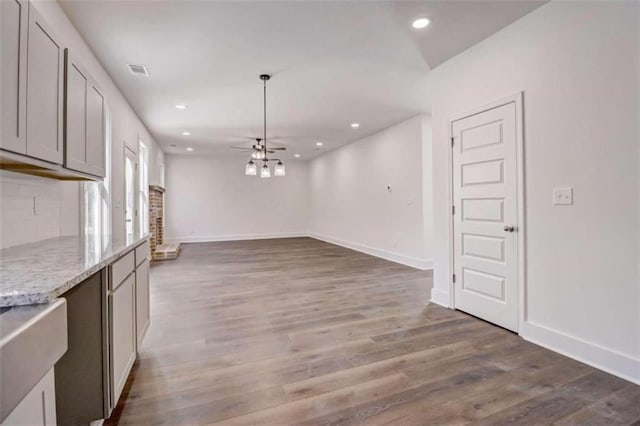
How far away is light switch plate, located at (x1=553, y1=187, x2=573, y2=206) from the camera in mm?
2338

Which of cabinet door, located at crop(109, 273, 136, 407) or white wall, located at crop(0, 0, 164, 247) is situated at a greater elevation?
white wall, located at crop(0, 0, 164, 247)

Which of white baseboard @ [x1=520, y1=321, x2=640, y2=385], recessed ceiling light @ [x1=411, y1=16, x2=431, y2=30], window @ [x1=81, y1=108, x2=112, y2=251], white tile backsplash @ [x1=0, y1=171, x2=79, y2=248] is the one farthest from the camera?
window @ [x1=81, y1=108, x2=112, y2=251]

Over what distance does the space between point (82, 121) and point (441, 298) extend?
12.2 ft

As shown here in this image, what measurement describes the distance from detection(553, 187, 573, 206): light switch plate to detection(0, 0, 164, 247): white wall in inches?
133

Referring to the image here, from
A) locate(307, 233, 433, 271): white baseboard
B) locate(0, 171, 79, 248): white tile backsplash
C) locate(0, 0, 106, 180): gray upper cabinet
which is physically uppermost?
locate(0, 0, 106, 180): gray upper cabinet

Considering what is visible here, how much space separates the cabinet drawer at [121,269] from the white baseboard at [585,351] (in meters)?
3.08

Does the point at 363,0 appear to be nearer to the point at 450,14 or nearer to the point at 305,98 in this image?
the point at 450,14

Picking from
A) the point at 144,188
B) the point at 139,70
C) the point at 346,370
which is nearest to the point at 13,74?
the point at 139,70

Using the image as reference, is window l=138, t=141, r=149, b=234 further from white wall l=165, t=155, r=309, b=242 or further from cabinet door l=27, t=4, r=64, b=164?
cabinet door l=27, t=4, r=64, b=164

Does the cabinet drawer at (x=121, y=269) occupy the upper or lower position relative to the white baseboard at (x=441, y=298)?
upper

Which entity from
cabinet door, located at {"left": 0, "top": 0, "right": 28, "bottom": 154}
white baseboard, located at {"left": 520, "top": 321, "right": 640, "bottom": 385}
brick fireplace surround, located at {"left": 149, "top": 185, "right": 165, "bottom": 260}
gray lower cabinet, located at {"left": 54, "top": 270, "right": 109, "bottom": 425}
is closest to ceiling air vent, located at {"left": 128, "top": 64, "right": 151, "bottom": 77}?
cabinet door, located at {"left": 0, "top": 0, "right": 28, "bottom": 154}

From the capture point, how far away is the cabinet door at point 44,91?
1556 mm

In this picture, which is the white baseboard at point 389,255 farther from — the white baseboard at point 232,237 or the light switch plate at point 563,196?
the light switch plate at point 563,196

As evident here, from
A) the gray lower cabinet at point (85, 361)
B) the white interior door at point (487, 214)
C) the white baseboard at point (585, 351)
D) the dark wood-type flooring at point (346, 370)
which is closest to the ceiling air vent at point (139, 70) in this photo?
the dark wood-type flooring at point (346, 370)
